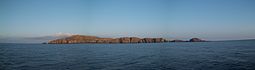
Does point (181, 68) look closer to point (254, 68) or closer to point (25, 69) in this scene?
point (254, 68)

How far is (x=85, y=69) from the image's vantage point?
1026 inches

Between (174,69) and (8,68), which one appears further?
(8,68)

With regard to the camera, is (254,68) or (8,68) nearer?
(254,68)

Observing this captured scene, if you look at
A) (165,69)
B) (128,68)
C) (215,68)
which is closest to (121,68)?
(128,68)

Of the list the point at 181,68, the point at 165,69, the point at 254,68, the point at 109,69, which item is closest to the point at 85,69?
the point at 109,69

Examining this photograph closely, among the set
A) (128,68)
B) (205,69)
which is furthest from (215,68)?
(128,68)

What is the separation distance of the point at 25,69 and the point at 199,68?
19.8m

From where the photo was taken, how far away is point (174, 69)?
25500 millimetres

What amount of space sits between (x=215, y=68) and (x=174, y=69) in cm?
479

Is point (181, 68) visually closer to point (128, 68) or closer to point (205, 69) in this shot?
point (205, 69)

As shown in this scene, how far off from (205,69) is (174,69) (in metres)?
3.33

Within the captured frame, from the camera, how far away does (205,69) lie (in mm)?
25188

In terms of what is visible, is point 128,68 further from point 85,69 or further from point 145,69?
point 85,69

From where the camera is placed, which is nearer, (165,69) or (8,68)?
(165,69)
